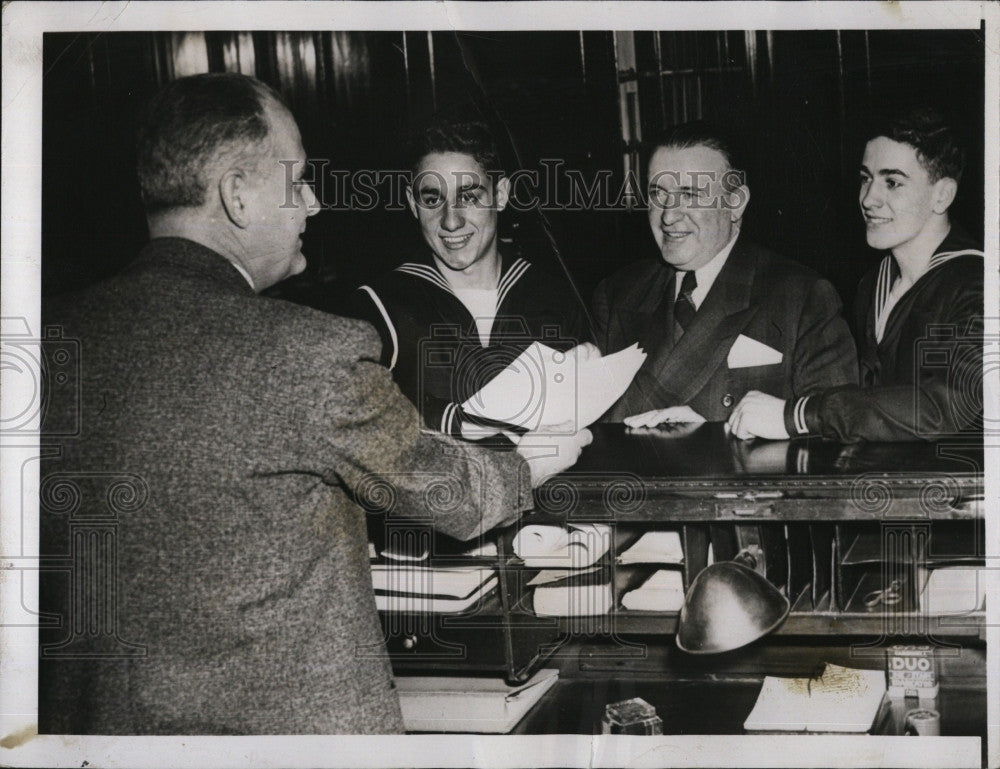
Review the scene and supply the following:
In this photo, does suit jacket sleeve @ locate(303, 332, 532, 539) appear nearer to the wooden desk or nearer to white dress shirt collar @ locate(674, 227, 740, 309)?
the wooden desk

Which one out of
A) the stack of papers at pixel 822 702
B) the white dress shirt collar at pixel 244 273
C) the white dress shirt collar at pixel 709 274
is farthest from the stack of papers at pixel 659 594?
the white dress shirt collar at pixel 244 273

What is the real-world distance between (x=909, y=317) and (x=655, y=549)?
1.96 feet

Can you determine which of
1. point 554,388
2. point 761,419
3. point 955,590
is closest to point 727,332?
point 761,419

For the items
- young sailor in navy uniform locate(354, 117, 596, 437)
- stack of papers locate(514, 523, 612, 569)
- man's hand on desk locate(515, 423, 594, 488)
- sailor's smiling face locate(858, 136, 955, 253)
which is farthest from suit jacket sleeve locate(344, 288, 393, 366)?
sailor's smiling face locate(858, 136, 955, 253)

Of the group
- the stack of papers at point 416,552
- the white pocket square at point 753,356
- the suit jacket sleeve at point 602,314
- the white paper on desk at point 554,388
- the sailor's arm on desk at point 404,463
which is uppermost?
the suit jacket sleeve at point 602,314

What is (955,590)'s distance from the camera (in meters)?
1.68

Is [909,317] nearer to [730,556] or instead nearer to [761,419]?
[761,419]

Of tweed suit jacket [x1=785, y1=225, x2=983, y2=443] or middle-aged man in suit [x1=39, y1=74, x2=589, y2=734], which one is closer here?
middle-aged man in suit [x1=39, y1=74, x2=589, y2=734]

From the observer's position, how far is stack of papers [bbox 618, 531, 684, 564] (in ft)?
5.41

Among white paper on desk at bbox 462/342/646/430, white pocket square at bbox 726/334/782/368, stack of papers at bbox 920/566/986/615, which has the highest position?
white pocket square at bbox 726/334/782/368

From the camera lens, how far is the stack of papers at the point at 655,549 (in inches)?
65.0

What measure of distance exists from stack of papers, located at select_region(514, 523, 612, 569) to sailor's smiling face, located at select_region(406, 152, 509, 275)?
473mm

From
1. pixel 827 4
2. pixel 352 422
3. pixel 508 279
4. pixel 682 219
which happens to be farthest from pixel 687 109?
pixel 352 422

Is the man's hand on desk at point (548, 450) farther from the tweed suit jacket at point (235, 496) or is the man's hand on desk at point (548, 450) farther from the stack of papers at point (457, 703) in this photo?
the stack of papers at point (457, 703)
